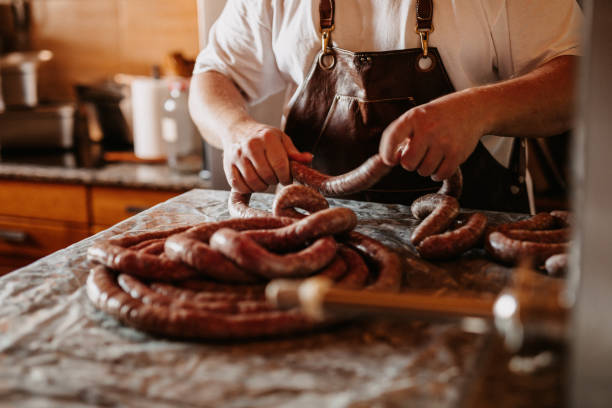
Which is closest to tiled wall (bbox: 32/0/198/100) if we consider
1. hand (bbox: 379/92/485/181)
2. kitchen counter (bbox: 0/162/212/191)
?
kitchen counter (bbox: 0/162/212/191)

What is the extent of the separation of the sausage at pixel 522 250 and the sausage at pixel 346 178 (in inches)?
10.8

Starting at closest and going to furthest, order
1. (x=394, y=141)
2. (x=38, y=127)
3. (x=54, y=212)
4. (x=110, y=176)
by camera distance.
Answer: (x=394, y=141) < (x=110, y=176) < (x=54, y=212) < (x=38, y=127)

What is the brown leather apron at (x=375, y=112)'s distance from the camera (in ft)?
5.96

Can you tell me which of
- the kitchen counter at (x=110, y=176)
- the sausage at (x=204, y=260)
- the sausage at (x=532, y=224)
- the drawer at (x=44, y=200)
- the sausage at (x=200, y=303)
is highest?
the sausage at (x=204, y=260)

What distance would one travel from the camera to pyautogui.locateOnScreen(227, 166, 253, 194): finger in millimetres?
1597

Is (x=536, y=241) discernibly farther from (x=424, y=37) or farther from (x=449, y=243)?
(x=424, y=37)

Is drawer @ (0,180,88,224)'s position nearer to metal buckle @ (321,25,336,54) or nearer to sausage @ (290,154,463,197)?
metal buckle @ (321,25,336,54)

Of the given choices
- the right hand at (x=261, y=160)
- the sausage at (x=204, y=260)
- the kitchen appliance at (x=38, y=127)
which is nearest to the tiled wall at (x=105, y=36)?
the kitchen appliance at (x=38, y=127)

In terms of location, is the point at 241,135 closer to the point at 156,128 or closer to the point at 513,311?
the point at 513,311

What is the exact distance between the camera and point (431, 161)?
1470mm

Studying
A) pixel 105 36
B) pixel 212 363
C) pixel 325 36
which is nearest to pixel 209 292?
pixel 212 363

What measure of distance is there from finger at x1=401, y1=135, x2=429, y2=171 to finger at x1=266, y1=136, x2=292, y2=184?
0.30 metres

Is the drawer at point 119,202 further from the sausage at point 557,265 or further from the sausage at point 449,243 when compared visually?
the sausage at point 557,265

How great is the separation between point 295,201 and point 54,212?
199 centimetres
